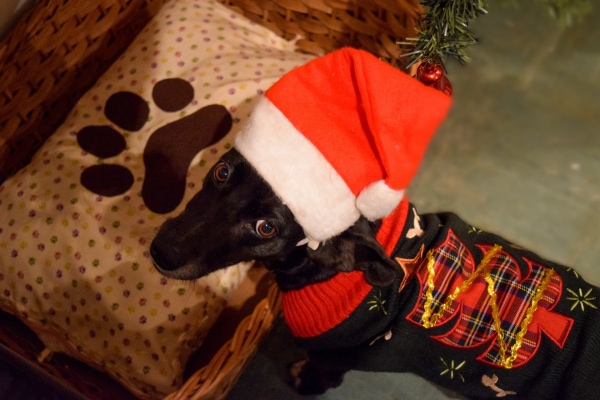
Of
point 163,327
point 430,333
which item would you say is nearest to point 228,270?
point 163,327

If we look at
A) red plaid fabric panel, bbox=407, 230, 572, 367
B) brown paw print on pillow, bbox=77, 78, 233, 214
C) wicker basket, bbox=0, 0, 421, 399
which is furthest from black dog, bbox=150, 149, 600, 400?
brown paw print on pillow, bbox=77, 78, 233, 214

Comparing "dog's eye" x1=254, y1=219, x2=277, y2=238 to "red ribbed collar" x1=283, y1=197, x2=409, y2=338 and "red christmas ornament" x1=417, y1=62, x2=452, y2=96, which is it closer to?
"red ribbed collar" x1=283, y1=197, x2=409, y2=338

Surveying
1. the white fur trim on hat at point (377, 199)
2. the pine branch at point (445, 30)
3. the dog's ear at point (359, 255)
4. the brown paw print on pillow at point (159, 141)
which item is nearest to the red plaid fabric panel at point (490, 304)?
the dog's ear at point (359, 255)

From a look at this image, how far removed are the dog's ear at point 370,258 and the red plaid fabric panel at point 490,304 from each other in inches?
5.0

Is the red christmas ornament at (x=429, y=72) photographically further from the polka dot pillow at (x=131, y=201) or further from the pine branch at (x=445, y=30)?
the polka dot pillow at (x=131, y=201)

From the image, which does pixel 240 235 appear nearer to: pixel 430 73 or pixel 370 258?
pixel 370 258

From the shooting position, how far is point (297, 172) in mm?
923

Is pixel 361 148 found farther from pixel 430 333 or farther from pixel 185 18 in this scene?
pixel 185 18

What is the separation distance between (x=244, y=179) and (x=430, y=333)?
0.52 metres

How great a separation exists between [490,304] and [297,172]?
0.52 metres

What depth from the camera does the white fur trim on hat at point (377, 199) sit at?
0.89 metres

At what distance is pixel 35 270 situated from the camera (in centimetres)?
137

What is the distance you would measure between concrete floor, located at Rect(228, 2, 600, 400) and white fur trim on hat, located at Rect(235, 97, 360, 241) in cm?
84

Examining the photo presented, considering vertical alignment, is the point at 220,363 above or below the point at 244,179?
below
